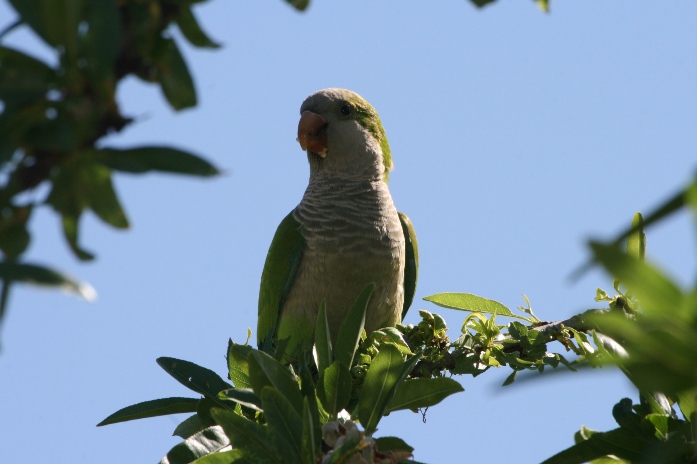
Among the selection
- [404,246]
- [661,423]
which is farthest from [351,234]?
[661,423]

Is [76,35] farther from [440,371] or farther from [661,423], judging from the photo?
[440,371]

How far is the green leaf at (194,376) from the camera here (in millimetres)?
2520

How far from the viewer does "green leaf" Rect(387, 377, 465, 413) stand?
2256 mm

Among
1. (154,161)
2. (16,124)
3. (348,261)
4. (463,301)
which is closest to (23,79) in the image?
(16,124)

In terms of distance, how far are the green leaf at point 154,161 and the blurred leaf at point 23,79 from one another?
0.13m

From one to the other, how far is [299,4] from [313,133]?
3612 mm

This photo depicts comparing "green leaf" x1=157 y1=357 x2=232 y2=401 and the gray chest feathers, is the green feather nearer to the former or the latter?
the gray chest feathers

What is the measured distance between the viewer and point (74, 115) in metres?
1.18

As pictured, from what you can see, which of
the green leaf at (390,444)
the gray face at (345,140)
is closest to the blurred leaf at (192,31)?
the green leaf at (390,444)

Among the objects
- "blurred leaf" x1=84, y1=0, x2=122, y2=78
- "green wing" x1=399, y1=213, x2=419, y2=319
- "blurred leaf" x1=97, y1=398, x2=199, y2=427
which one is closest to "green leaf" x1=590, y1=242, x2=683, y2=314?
"blurred leaf" x1=84, y1=0, x2=122, y2=78

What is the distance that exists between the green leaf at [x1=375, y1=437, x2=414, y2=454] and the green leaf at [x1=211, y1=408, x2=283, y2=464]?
1.25ft

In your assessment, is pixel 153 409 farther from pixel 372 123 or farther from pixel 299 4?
pixel 372 123

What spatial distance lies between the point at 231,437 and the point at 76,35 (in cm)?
109

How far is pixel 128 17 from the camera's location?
1.26 metres
